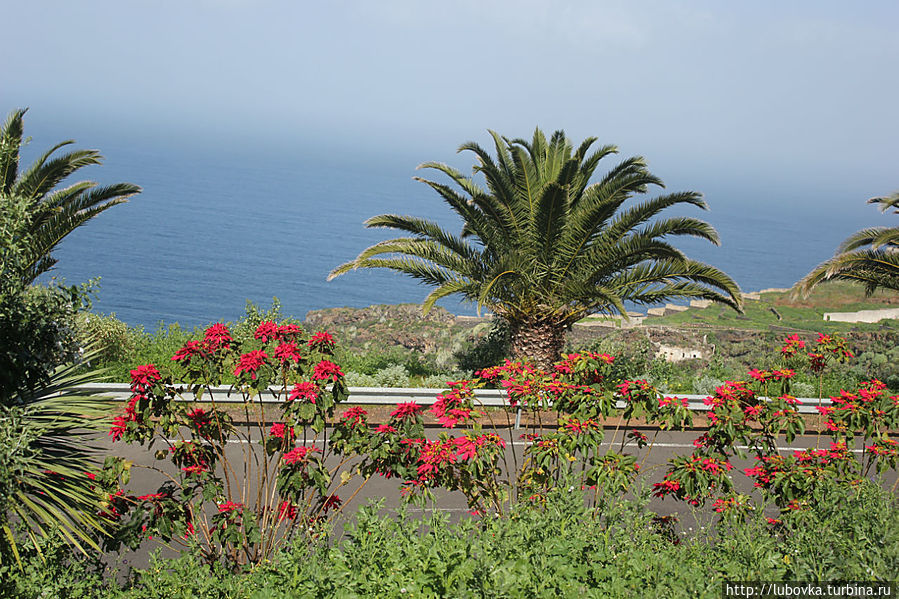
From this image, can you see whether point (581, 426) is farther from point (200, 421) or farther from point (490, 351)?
point (490, 351)

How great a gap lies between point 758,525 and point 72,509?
543 cm

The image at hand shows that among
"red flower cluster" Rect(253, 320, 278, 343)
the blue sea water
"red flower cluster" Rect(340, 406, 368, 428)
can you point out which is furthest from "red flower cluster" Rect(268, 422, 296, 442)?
the blue sea water

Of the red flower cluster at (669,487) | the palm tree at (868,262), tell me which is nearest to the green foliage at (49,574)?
the red flower cluster at (669,487)

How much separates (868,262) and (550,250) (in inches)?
263

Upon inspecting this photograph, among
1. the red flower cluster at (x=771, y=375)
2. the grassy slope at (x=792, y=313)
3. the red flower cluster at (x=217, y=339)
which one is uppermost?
the grassy slope at (x=792, y=313)

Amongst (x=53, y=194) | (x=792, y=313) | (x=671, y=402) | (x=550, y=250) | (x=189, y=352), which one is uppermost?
(x=53, y=194)

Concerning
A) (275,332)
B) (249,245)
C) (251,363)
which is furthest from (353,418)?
(249,245)

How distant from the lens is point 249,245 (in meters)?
108

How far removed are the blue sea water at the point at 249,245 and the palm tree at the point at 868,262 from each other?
26.6 m

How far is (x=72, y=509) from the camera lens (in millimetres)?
6328

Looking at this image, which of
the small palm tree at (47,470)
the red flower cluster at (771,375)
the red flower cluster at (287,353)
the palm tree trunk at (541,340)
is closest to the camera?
the small palm tree at (47,470)

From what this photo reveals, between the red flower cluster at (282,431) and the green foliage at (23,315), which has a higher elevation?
the green foliage at (23,315)

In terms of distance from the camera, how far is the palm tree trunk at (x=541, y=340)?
14.5m

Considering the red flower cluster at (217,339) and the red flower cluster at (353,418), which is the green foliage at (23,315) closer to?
the red flower cluster at (217,339)
